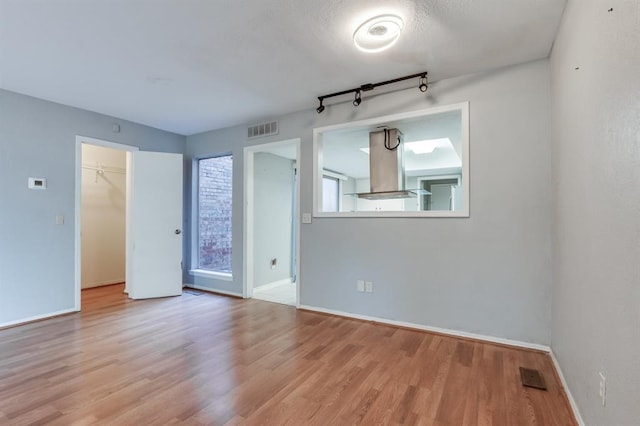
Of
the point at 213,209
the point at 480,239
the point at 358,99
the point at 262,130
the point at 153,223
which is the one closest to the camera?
the point at 480,239

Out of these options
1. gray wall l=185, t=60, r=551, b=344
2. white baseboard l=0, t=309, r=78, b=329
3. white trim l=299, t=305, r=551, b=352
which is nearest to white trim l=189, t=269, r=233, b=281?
white trim l=299, t=305, r=551, b=352

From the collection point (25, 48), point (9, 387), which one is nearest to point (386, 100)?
point (25, 48)

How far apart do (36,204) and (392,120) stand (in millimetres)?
4146

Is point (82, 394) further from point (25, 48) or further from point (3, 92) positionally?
point (3, 92)

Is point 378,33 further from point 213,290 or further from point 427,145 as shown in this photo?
point 213,290

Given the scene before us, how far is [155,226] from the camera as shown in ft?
14.9

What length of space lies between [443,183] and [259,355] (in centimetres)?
612

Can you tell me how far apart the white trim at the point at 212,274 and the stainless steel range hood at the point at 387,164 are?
8.00 ft

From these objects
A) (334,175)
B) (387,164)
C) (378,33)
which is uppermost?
(378,33)

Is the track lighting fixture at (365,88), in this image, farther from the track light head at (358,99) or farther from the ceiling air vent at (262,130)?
the ceiling air vent at (262,130)

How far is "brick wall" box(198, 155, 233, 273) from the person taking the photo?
5.06 m

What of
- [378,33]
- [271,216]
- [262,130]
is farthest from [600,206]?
[271,216]

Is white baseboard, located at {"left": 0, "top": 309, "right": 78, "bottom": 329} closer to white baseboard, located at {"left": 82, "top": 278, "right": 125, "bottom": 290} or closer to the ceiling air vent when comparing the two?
white baseboard, located at {"left": 82, "top": 278, "right": 125, "bottom": 290}

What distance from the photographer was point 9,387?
6.68ft
